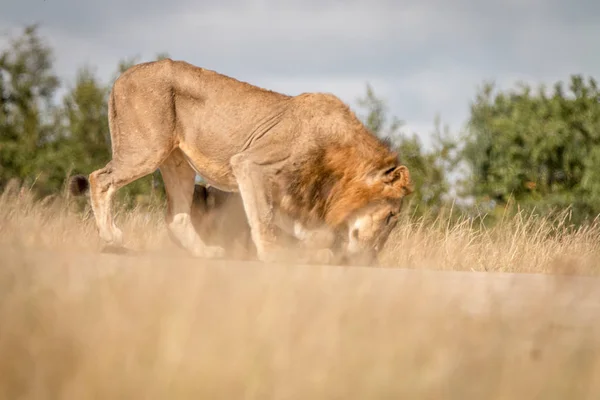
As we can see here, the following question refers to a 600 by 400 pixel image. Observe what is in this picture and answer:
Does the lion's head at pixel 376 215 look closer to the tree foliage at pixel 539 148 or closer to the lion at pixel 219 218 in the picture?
the lion at pixel 219 218

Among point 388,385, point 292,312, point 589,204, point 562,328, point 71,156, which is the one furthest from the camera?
point 71,156

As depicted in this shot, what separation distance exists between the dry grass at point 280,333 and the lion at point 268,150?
4111 millimetres

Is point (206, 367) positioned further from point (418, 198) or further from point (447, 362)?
point (418, 198)

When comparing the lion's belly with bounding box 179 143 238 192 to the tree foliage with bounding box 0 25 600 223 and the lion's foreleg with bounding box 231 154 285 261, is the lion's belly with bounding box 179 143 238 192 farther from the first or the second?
the tree foliage with bounding box 0 25 600 223

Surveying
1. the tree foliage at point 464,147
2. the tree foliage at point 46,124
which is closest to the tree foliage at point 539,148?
the tree foliage at point 464,147

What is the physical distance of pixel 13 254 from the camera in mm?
3582

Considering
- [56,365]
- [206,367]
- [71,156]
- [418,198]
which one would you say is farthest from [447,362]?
[71,156]

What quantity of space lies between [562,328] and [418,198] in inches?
672

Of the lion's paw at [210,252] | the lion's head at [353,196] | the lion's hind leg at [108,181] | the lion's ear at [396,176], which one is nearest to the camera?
the lion's hind leg at [108,181]

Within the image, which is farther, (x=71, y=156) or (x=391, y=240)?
(x=71, y=156)

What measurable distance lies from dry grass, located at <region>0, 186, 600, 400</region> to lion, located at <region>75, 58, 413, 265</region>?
4.11m

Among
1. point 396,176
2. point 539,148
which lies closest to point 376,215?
point 396,176

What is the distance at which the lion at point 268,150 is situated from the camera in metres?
7.87

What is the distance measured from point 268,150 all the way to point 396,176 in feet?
4.23
